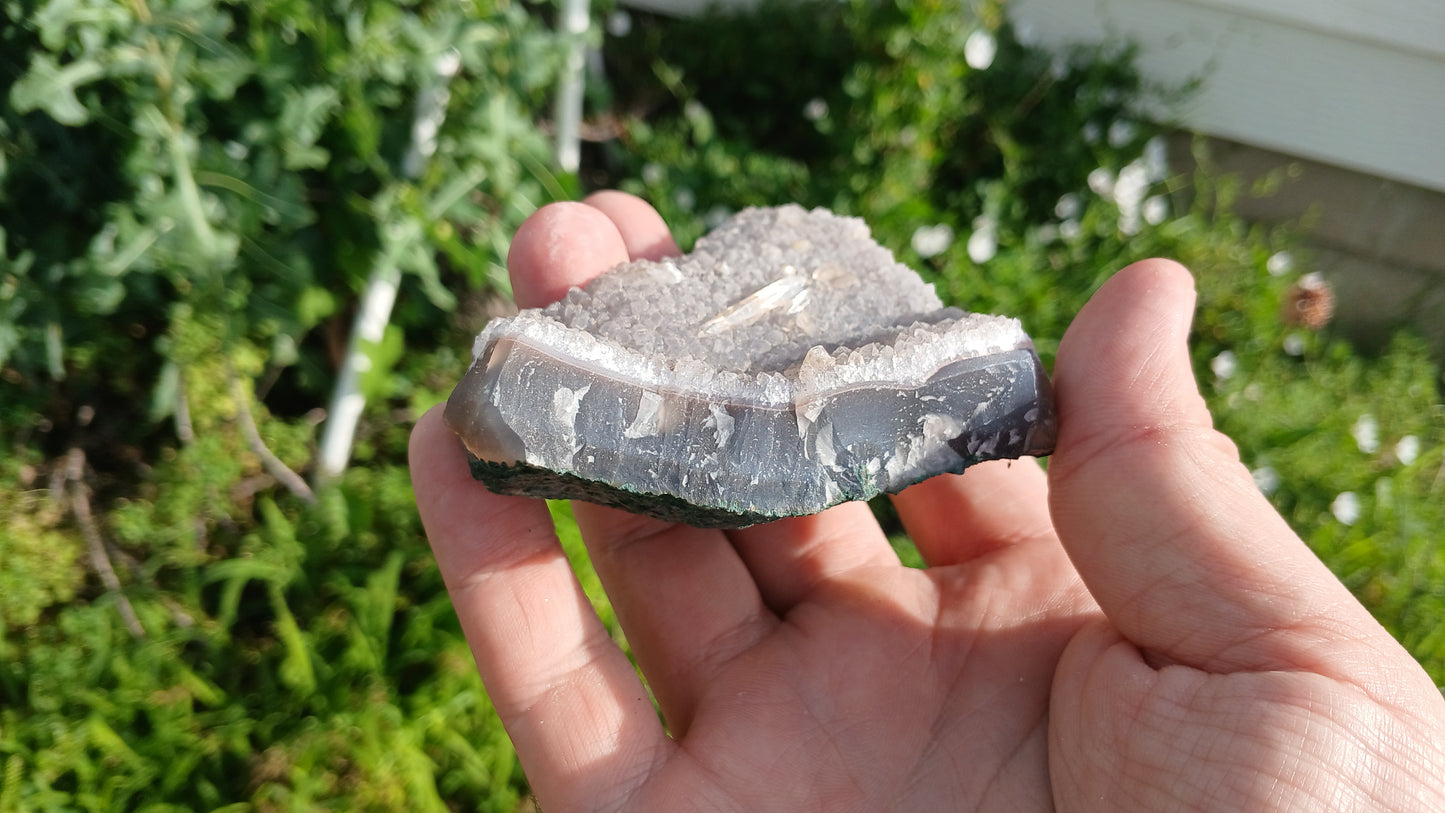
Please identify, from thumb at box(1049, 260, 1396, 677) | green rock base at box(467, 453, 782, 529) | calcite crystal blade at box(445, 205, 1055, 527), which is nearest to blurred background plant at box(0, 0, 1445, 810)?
green rock base at box(467, 453, 782, 529)

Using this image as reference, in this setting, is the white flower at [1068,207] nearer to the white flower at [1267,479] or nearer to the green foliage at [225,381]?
the white flower at [1267,479]

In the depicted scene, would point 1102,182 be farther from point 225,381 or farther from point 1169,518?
point 225,381

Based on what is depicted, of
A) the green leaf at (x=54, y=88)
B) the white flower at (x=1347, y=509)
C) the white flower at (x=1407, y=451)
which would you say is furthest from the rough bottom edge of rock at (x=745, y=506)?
the white flower at (x=1407, y=451)

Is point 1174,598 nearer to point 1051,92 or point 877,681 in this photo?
point 877,681

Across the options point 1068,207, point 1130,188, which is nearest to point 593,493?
point 1068,207

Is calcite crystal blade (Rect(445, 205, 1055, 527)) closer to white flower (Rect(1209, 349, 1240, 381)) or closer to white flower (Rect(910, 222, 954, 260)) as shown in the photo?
white flower (Rect(910, 222, 954, 260))
